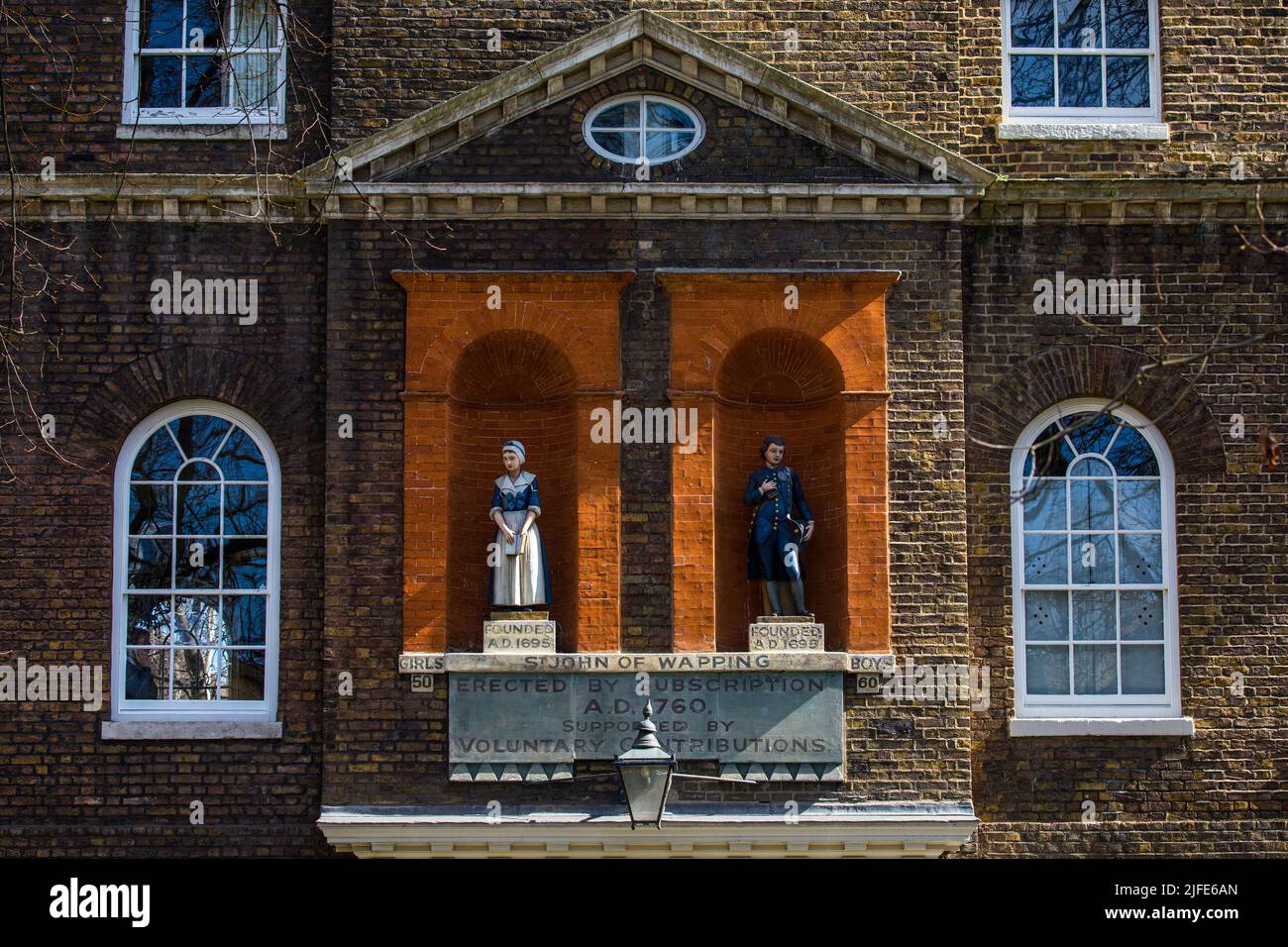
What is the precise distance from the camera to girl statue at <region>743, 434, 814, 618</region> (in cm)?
1554

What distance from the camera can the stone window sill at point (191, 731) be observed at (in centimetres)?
1549

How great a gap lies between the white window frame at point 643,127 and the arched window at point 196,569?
3.76m

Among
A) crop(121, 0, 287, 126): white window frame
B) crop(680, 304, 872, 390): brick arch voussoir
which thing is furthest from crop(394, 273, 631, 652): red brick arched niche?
crop(121, 0, 287, 126): white window frame

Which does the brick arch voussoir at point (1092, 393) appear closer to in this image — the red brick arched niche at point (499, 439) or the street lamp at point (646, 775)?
the red brick arched niche at point (499, 439)

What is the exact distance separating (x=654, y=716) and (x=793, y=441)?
2.77 m

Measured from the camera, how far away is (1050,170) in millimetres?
16375

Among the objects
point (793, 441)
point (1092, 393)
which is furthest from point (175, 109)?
point (1092, 393)

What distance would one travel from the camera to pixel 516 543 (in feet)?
50.4

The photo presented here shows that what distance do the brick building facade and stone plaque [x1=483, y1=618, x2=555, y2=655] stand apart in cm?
15

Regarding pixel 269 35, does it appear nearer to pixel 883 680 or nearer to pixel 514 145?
pixel 514 145

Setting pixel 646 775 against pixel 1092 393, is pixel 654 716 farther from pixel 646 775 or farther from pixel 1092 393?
pixel 1092 393

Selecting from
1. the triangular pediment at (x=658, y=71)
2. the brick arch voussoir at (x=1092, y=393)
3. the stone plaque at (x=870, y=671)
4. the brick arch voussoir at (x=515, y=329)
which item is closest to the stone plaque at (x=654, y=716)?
the stone plaque at (x=870, y=671)

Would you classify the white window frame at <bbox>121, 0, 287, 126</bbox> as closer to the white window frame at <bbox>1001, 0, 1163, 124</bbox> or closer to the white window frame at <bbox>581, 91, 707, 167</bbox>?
the white window frame at <bbox>581, 91, 707, 167</bbox>

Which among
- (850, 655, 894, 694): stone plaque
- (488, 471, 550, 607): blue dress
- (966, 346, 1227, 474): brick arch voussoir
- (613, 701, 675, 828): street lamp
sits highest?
(966, 346, 1227, 474): brick arch voussoir
